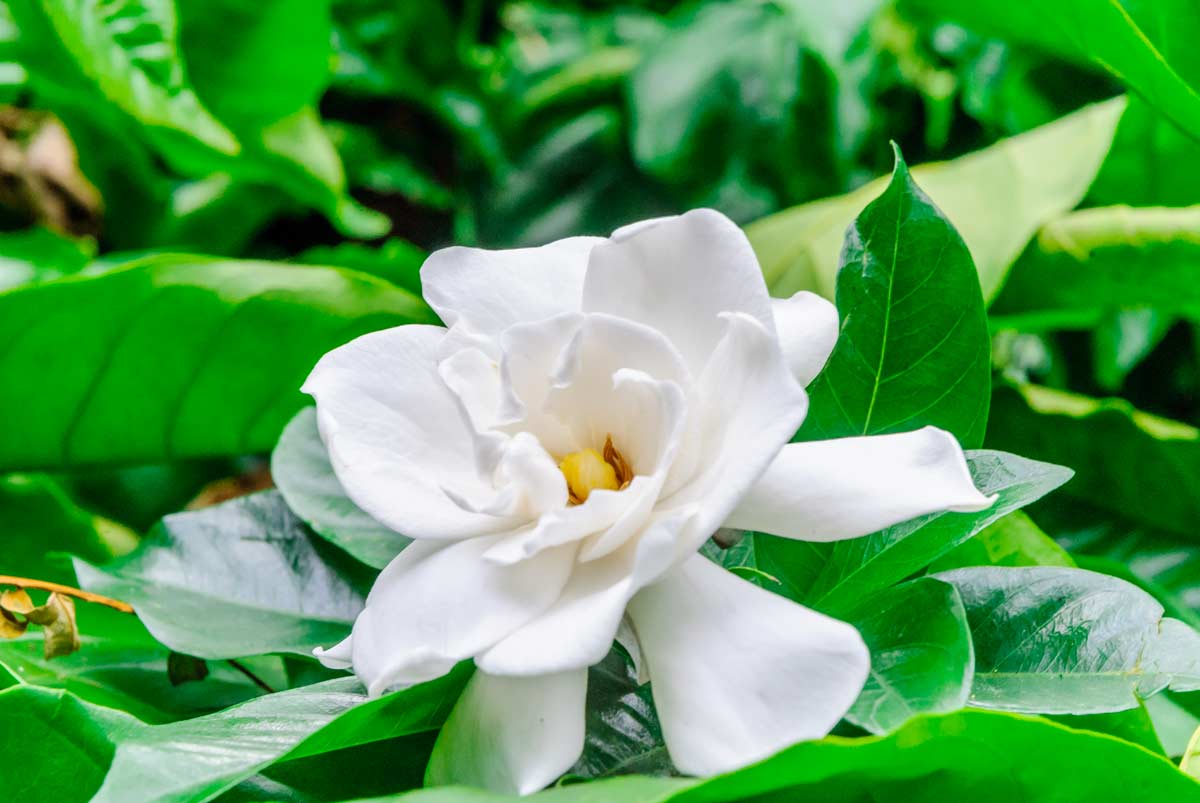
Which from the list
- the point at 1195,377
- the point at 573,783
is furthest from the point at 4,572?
the point at 1195,377

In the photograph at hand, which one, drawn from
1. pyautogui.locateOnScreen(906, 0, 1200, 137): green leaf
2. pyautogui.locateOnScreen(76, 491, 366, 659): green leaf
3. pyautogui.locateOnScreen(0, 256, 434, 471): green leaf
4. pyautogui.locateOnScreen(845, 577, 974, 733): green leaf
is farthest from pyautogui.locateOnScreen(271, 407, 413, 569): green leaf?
pyautogui.locateOnScreen(906, 0, 1200, 137): green leaf

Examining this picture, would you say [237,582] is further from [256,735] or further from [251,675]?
[256,735]

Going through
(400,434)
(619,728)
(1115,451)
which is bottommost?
(1115,451)

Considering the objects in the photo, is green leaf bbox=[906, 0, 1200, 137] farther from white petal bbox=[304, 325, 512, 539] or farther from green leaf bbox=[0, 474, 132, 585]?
green leaf bbox=[0, 474, 132, 585]

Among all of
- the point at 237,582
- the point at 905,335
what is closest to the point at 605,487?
the point at 905,335

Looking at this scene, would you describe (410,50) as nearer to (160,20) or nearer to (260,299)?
(160,20)

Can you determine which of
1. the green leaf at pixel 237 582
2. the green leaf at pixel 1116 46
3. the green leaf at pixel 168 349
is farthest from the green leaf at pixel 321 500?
the green leaf at pixel 1116 46

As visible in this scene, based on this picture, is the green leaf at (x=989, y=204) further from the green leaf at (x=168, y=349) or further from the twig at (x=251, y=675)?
the twig at (x=251, y=675)
